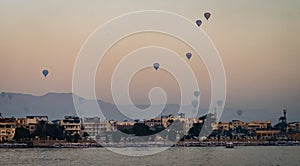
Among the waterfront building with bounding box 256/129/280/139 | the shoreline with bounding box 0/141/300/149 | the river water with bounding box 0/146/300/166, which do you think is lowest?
the river water with bounding box 0/146/300/166

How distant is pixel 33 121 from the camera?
2975 inches

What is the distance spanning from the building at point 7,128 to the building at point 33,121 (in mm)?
1362

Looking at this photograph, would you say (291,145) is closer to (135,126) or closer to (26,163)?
(135,126)

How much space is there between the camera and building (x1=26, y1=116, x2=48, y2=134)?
74.3 meters

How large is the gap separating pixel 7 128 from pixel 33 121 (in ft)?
9.00

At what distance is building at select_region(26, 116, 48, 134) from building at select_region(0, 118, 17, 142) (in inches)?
53.6

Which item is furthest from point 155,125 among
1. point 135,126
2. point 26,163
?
point 26,163

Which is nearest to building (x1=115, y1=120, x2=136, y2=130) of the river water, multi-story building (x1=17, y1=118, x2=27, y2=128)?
multi-story building (x1=17, y1=118, x2=27, y2=128)

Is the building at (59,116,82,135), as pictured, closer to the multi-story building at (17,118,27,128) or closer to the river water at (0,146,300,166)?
the multi-story building at (17,118,27,128)

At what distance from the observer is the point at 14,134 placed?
72688mm

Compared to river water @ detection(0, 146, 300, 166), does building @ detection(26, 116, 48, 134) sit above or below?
above

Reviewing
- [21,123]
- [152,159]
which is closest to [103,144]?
[21,123]

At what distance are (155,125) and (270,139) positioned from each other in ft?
40.1

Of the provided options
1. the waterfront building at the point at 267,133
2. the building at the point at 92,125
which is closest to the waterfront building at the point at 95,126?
the building at the point at 92,125
